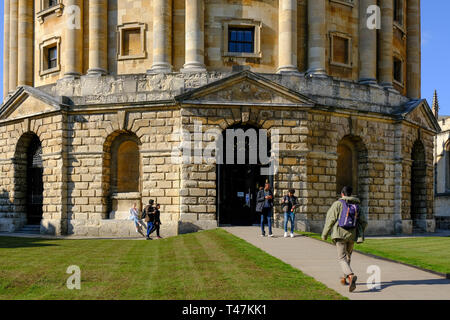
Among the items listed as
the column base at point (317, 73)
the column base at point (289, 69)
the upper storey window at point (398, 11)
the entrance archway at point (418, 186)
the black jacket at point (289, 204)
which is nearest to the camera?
the black jacket at point (289, 204)

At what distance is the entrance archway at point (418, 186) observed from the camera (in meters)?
35.4

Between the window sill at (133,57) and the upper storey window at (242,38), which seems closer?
the upper storey window at (242,38)

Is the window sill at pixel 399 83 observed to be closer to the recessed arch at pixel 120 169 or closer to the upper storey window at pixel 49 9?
the recessed arch at pixel 120 169

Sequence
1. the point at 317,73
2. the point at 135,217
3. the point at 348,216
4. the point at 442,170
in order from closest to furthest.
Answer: the point at 348,216 < the point at 135,217 < the point at 317,73 < the point at 442,170

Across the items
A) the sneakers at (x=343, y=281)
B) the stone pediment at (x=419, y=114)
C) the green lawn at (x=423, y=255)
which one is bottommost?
the green lawn at (x=423, y=255)

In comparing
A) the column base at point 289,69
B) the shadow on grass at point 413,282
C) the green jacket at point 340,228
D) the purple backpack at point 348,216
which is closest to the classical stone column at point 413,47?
the column base at point 289,69

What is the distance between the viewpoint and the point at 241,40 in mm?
30062

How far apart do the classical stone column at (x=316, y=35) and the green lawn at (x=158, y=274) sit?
14060 mm

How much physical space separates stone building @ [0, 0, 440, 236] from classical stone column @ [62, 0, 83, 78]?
0.22 feet

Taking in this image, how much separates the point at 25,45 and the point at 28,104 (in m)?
5.91

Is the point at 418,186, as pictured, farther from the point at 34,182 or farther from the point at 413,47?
the point at 34,182

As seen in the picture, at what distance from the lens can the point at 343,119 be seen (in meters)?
29.4

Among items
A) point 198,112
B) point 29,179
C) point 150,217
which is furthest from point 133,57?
point 150,217

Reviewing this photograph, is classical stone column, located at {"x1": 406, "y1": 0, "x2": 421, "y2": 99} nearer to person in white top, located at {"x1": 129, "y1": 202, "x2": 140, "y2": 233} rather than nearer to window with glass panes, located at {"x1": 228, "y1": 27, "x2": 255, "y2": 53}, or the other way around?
window with glass panes, located at {"x1": 228, "y1": 27, "x2": 255, "y2": 53}
